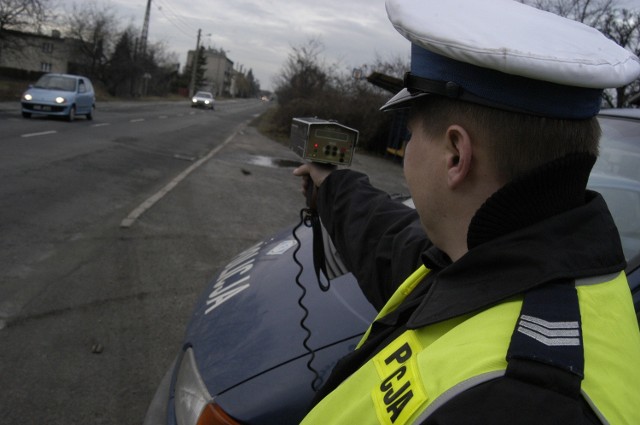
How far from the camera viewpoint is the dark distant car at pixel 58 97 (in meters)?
19.5

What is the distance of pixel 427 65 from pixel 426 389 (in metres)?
0.66

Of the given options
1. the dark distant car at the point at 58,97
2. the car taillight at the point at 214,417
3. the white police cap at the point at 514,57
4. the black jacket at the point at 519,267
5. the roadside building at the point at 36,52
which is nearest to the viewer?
the black jacket at the point at 519,267

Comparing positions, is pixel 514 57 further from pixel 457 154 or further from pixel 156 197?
pixel 156 197

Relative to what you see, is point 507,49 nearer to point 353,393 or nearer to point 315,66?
point 353,393

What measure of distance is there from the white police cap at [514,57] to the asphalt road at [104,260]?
107 inches

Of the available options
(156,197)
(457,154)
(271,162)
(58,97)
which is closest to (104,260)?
(156,197)

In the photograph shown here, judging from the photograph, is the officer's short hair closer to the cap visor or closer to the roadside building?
the cap visor

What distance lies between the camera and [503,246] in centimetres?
101

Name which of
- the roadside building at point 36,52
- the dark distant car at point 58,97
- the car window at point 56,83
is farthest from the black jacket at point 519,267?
the roadside building at point 36,52

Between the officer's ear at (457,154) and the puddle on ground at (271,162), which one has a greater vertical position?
the officer's ear at (457,154)

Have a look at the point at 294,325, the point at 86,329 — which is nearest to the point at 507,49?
the point at 294,325

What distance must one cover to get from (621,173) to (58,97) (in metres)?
20.0

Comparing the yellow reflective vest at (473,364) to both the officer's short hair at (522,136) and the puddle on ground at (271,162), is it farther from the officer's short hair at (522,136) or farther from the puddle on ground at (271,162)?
the puddle on ground at (271,162)

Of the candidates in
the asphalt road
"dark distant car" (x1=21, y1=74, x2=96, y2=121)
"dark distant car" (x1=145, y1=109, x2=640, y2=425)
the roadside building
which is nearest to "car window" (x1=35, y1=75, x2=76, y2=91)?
"dark distant car" (x1=21, y1=74, x2=96, y2=121)
